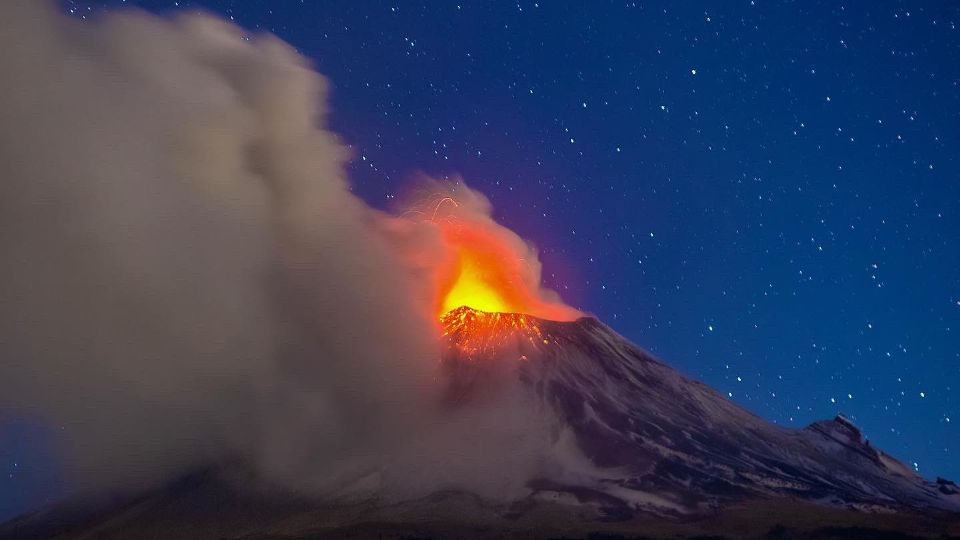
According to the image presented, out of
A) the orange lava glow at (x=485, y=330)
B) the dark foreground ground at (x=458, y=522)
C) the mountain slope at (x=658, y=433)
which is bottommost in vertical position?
the dark foreground ground at (x=458, y=522)

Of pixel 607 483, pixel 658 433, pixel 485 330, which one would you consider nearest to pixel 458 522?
pixel 607 483

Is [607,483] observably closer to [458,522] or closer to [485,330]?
[458,522]

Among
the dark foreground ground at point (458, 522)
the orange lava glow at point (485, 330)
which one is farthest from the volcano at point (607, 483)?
the orange lava glow at point (485, 330)

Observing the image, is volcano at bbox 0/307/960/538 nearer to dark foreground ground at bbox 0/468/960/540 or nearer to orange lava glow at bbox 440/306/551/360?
dark foreground ground at bbox 0/468/960/540

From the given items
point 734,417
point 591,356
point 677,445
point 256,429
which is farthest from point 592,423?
point 256,429

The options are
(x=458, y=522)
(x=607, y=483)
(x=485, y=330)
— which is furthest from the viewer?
(x=485, y=330)

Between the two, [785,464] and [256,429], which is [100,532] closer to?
[256,429]

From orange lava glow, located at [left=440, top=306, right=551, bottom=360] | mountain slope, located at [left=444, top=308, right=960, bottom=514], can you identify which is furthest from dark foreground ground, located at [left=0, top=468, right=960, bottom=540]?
orange lava glow, located at [left=440, top=306, right=551, bottom=360]

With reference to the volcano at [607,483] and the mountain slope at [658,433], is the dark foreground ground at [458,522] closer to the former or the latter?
the volcano at [607,483]

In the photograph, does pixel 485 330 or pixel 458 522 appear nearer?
pixel 458 522
